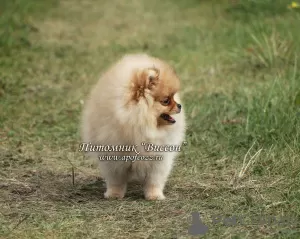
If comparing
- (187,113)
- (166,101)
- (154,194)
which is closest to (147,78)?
(166,101)

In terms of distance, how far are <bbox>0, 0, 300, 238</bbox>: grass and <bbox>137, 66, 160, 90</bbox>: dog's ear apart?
764 millimetres

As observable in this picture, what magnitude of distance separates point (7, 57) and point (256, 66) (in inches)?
112

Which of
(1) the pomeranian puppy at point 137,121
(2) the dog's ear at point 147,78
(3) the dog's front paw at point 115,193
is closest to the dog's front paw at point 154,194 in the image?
(1) the pomeranian puppy at point 137,121

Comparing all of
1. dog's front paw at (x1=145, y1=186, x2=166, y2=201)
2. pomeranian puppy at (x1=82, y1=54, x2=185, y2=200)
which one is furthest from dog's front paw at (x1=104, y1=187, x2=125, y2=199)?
dog's front paw at (x1=145, y1=186, x2=166, y2=201)

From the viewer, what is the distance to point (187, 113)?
5824mm

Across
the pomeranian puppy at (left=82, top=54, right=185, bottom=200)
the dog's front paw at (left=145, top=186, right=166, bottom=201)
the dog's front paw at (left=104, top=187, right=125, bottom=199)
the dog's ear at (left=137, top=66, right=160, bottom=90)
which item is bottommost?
the dog's front paw at (left=104, top=187, right=125, bottom=199)

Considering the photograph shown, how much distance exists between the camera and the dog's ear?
12.6 ft

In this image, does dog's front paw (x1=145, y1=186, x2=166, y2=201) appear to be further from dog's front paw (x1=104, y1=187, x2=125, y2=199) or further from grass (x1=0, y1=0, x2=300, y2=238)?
dog's front paw (x1=104, y1=187, x2=125, y2=199)

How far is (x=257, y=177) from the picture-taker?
448 cm

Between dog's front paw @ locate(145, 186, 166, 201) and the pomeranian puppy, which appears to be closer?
the pomeranian puppy

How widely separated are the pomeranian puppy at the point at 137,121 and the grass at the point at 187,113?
228mm

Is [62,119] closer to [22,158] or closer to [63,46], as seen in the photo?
[22,158]

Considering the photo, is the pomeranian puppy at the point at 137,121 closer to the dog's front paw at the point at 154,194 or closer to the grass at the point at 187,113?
the dog's front paw at the point at 154,194

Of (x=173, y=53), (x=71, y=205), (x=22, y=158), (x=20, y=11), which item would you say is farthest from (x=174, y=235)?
(x=20, y=11)
